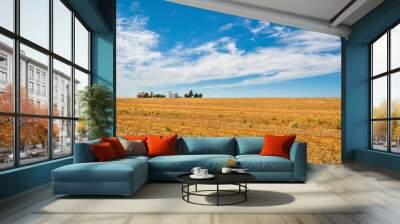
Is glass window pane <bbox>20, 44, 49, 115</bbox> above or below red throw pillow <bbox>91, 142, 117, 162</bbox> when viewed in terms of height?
above

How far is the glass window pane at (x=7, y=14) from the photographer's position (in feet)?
16.3

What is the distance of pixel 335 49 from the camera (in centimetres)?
1167

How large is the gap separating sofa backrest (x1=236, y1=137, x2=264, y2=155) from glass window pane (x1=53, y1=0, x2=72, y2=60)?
377 centimetres

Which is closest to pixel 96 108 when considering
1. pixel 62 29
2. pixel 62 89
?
pixel 62 89

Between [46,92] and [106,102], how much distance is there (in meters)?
2.12

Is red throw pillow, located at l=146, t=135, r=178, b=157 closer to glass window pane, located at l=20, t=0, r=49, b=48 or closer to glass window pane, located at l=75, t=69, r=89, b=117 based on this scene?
glass window pane, located at l=75, t=69, r=89, b=117

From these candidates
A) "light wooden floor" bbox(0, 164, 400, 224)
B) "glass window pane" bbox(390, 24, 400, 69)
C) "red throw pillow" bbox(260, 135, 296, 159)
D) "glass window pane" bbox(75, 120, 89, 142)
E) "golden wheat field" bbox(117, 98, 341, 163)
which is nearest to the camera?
"light wooden floor" bbox(0, 164, 400, 224)

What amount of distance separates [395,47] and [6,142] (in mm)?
7828

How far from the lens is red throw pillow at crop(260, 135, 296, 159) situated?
6.62 metres

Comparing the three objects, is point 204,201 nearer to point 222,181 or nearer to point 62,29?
point 222,181

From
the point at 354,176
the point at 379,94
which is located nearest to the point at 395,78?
the point at 379,94

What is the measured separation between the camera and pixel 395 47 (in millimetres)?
8289

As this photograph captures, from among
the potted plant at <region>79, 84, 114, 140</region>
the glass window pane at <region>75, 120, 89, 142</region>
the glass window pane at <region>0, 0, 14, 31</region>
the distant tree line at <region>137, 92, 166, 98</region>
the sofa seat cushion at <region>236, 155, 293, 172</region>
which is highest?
the glass window pane at <region>0, 0, 14, 31</region>

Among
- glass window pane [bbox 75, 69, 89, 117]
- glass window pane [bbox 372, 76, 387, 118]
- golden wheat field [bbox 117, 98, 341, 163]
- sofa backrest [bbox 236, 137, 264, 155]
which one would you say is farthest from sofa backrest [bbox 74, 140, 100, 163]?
glass window pane [bbox 372, 76, 387, 118]
